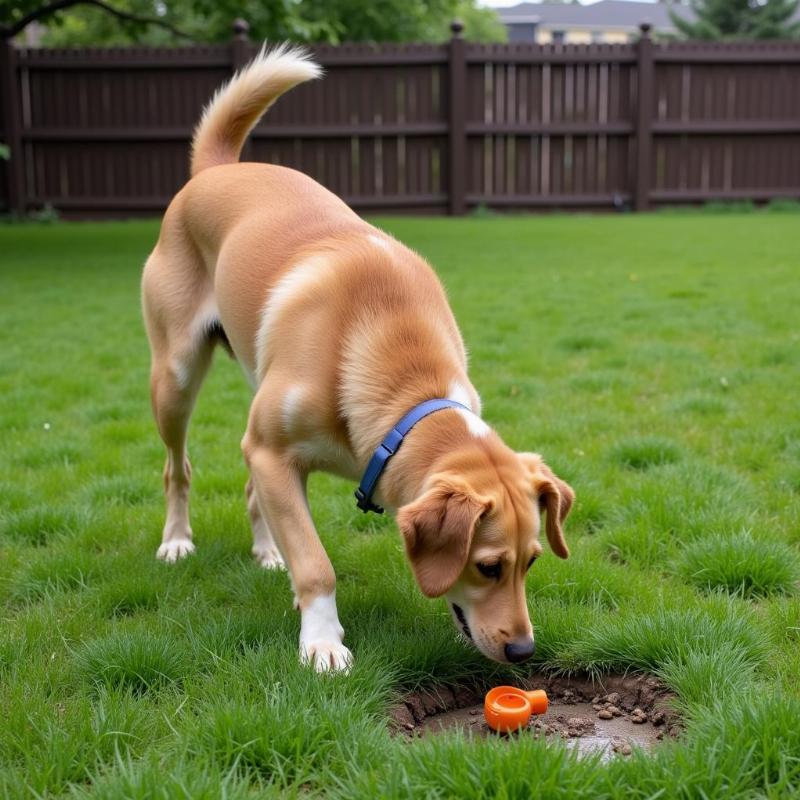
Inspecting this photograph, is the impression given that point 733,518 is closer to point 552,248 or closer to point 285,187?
point 285,187

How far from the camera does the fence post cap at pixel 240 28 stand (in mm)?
16469

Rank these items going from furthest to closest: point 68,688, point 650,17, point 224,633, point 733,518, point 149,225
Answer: point 650,17 < point 149,225 < point 733,518 < point 224,633 < point 68,688

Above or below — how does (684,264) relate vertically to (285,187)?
below

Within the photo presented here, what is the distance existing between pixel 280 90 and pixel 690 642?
9.85ft

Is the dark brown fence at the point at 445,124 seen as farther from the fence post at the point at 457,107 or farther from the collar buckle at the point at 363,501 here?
the collar buckle at the point at 363,501

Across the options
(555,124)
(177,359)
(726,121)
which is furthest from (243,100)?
(726,121)

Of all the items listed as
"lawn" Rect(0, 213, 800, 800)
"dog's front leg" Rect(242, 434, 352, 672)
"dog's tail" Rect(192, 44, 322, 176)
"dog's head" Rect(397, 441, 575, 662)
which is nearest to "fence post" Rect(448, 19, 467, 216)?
"lawn" Rect(0, 213, 800, 800)

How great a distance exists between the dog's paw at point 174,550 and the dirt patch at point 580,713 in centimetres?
141

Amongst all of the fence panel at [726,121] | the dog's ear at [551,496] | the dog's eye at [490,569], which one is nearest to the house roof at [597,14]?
the fence panel at [726,121]

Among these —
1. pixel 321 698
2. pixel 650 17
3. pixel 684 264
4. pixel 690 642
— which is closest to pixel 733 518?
pixel 690 642

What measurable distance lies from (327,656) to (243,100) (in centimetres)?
273

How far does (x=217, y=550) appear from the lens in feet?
13.0

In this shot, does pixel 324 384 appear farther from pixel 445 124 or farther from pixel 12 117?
pixel 12 117

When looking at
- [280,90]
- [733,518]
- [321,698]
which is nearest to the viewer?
[321,698]
